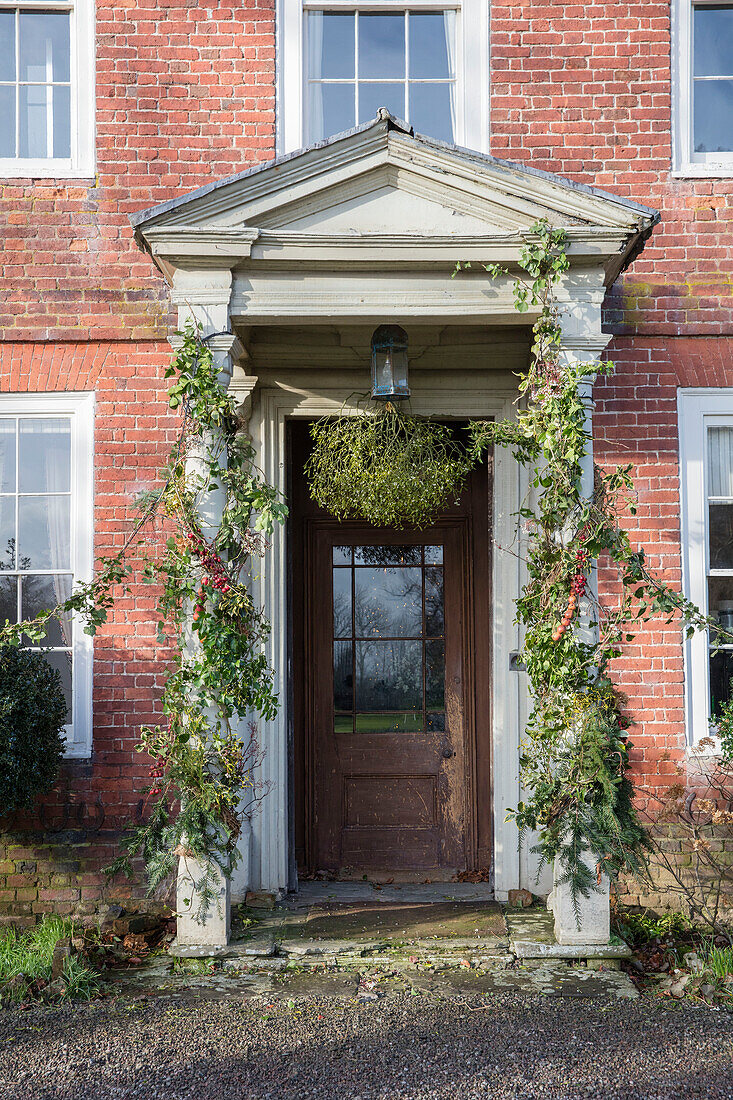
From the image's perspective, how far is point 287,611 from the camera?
5.65 m

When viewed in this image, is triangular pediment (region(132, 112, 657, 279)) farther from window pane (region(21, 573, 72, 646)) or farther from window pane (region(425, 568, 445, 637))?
window pane (region(425, 568, 445, 637))

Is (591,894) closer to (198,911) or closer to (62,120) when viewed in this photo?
(198,911)

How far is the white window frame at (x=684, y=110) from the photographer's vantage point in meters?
5.62

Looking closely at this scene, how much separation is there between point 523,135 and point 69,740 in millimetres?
4322

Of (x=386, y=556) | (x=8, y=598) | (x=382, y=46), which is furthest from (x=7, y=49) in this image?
(x=386, y=556)

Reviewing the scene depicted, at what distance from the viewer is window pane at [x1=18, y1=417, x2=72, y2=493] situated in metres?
5.54

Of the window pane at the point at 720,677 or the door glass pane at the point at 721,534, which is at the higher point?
the door glass pane at the point at 721,534

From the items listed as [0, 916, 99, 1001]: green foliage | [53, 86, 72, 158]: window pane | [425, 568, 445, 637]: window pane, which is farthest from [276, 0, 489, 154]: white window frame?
[0, 916, 99, 1001]: green foliage

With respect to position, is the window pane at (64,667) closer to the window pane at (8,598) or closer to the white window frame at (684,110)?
the window pane at (8,598)

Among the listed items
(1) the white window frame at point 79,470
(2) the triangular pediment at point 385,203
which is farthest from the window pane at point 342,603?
(2) the triangular pediment at point 385,203

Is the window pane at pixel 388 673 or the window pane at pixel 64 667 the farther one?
the window pane at pixel 388 673

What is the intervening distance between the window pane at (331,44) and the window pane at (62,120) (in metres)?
1.46

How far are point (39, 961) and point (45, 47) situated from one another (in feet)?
16.5

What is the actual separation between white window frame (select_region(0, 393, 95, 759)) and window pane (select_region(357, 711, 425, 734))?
1.74m
